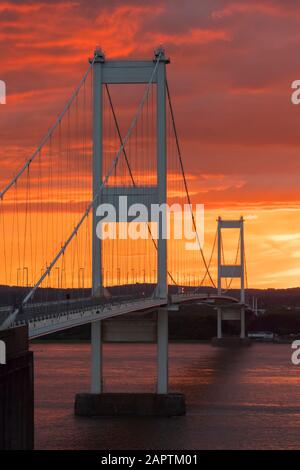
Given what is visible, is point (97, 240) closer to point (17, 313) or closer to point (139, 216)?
point (139, 216)

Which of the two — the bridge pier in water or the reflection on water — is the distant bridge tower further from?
the reflection on water

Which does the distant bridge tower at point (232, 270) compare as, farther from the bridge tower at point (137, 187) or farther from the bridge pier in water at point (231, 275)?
the bridge tower at point (137, 187)

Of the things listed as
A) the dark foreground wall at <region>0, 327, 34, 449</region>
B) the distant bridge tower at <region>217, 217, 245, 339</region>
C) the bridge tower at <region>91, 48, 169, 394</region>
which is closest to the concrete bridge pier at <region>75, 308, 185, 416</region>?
the bridge tower at <region>91, 48, 169, 394</region>

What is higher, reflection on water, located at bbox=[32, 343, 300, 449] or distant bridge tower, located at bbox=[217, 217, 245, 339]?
distant bridge tower, located at bbox=[217, 217, 245, 339]

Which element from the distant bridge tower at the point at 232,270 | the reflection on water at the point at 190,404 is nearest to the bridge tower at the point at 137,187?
the reflection on water at the point at 190,404

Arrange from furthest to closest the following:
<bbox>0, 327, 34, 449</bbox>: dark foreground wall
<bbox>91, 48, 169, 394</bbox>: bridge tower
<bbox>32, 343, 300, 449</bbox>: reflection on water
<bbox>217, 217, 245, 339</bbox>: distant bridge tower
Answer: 1. <bbox>217, 217, 245, 339</bbox>: distant bridge tower
2. <bbox>91, 48, 169, 394</bbox>: bridge tower
3. <bbox>32, 343, 300, 449</bbox>: reflection on water
4. <bbox>0, 327, 34, 449</bbox>: dark foreground wall
